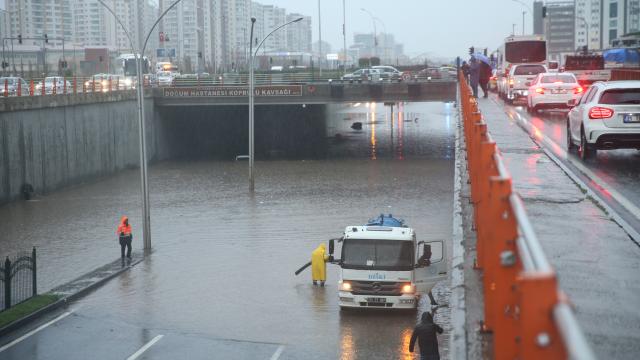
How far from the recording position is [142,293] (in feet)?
79.4

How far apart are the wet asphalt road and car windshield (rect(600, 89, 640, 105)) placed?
18.6ft

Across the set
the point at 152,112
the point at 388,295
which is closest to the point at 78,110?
the point at 152,112

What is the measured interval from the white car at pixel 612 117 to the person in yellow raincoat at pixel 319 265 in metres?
7.90

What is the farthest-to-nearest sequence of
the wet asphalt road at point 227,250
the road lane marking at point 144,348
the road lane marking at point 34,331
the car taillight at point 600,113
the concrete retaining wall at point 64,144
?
the concrete retaining wall at point 64,144 → the wet asphalt road at point 227,250 → the road lane marking at point 34,331 → the road lane marking at point 144,348 → the car taillight at point 600,113

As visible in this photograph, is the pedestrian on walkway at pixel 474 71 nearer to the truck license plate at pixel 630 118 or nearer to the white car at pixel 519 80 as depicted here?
the white car at pixel 519 80

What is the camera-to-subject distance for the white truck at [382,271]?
21.0m

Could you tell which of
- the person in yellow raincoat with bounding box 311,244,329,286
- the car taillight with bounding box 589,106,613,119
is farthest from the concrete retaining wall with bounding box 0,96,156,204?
the car taillight with bounding box 589,106,613,119

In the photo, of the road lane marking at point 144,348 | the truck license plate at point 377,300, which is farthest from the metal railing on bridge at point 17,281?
the truck license plate at point 377,300

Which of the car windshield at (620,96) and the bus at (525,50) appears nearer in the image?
the car windshield at (620,96)

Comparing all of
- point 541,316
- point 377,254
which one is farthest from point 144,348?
point 541,316

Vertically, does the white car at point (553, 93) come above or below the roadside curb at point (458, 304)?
above

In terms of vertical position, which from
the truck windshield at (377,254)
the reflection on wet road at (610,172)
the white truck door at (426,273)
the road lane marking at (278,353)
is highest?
the reflection on wet road at (610,172)

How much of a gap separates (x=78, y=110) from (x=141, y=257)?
22.4 metres

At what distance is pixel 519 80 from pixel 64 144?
22338 millimetres
